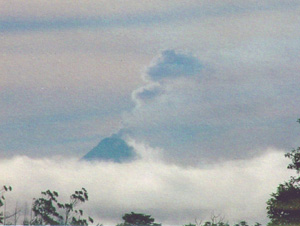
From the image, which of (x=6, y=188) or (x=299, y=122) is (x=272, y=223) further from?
(x=6, y=188)

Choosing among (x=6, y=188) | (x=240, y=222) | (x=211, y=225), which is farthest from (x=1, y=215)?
(x=240, y=222)

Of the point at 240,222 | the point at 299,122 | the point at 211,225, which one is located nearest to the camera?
the point at 299,122

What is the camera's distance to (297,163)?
88.2 metres

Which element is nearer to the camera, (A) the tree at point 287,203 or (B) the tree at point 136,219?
(A) the tree at point 287,203

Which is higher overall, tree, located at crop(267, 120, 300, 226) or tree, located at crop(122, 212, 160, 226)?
tree, located at crop(122, 212, 160, 226)

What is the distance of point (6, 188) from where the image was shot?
148875 mm

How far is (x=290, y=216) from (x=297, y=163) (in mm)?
7143

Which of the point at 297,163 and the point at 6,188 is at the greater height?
the point at 6,188

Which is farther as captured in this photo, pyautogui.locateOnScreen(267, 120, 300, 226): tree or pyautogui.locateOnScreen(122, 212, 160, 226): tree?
pyautogui.locateOnScreen(122, 212, 160, 226): tree

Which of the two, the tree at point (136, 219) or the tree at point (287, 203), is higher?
the tree at point (136, 219)

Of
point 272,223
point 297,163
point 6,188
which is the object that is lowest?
point 272,223

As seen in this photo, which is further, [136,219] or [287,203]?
[136,219]

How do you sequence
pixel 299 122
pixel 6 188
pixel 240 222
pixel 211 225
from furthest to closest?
1. pixel 240 222
2. pixel 6 188
3. pixel 211 225
4. pixel 299 122

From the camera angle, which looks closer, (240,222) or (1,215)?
(1,215)
